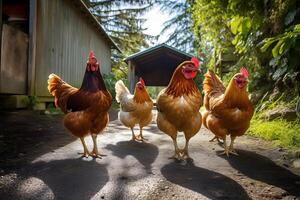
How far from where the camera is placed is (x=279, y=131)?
20.7 feet

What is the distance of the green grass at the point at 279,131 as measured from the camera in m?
5.59

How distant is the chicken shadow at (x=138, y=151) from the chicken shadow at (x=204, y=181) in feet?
1.24

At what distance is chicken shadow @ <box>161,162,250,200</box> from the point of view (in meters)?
3.20

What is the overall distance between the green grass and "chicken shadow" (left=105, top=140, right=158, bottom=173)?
8.20ft

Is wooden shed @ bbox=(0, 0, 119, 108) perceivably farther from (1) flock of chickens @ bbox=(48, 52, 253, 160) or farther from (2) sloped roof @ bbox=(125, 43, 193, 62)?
(1) flock of chickens @ bbox=(48, 52, 253, 160)

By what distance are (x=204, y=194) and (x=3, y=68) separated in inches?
306

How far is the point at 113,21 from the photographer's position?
92.1 ft

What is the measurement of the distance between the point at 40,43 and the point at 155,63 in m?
12.5

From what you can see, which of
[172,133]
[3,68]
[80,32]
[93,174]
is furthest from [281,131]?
[80,32]

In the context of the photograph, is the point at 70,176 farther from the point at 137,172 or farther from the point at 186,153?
the point at 186,153

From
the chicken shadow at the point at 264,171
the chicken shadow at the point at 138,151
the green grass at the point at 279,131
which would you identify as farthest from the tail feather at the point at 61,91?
the green grass at the point at 279,131

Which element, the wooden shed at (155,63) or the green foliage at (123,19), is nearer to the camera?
the wooden shed at (155,63)

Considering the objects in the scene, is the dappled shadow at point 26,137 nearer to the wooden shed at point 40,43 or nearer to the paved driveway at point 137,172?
the paved driveway at point 137,172

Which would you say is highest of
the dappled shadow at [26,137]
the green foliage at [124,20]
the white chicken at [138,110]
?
the green foliage at [124,20]
